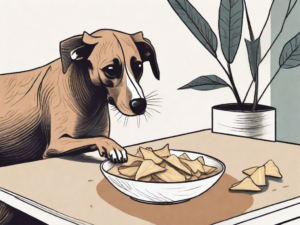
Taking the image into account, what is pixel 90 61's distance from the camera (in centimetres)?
127

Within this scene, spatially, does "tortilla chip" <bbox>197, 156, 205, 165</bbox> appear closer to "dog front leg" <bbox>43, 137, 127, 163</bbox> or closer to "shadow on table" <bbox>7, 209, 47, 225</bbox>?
"dog front leg" <bbox>43, 137, 127, 163</bbox>

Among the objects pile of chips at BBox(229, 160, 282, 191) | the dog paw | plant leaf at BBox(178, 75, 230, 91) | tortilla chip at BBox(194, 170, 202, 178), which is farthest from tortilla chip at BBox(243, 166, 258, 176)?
plant leaf at BBox(178, 75, 230, 91)

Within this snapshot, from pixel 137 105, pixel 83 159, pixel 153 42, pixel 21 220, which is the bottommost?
pixel 21 220

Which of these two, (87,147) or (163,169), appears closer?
(163,169)

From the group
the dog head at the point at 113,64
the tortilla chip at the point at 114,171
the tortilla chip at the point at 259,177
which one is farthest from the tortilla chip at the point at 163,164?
the dog head at the point at 113,64

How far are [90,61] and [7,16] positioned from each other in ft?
1.04

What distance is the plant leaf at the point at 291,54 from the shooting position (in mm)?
1698

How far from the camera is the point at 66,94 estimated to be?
1.31 m

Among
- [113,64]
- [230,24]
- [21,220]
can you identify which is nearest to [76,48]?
[113,64]

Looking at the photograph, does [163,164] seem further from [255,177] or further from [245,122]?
[245,122]

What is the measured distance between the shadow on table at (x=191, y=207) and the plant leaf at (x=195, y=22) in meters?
0.97

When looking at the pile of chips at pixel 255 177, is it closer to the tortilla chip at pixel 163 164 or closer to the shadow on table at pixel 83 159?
the tortilla chip at pixel 163 164

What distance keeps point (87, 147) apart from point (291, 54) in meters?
1.03

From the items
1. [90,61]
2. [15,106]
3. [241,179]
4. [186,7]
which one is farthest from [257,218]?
[186,7]
